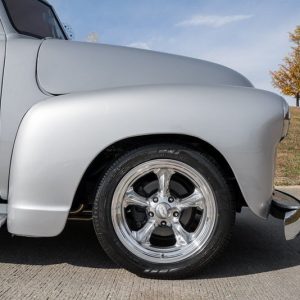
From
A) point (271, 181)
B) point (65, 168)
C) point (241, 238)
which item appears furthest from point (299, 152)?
point (65, 168)

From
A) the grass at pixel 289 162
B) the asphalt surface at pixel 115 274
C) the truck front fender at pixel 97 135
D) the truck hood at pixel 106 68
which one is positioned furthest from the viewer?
the grass at pixel 289 162

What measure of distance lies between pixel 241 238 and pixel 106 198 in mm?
1471

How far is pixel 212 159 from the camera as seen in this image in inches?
108

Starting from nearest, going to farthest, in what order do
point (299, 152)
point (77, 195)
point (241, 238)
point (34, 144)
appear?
1. point (34, 144)
2. point (77, 195)
3. point (241, 238)
4. point (299, 152)

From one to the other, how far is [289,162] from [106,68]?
5856 mm

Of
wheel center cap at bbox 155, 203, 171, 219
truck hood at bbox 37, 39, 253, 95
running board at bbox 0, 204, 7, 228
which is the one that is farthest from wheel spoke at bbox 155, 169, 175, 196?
running board at bbox 0, 204, 7, 228

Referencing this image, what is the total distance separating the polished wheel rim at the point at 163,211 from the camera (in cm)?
273

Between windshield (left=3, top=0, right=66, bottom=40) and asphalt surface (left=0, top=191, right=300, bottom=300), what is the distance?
1.50 metres

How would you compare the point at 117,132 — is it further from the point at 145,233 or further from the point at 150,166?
the point at 145,233

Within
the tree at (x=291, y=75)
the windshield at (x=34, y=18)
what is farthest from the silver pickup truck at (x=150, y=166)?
the tree at (x=291, y=75)

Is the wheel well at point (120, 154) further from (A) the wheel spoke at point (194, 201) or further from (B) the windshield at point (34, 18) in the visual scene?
(B) the windshield at point (34, 18)

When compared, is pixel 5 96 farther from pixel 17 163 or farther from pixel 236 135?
pixel 236 135

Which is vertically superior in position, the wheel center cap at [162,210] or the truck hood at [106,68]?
the truck hood at [106,68]

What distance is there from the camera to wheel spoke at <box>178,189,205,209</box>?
9.06 feet
